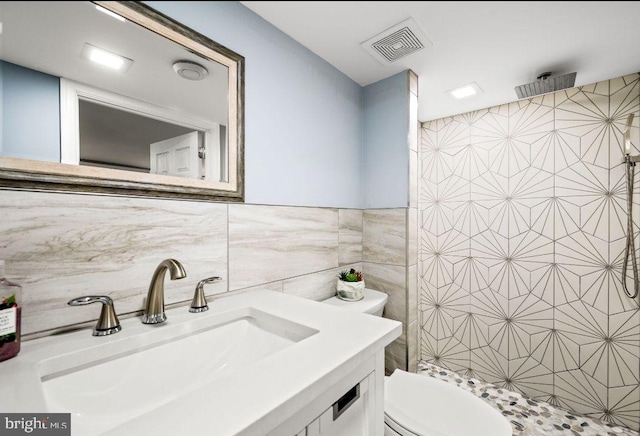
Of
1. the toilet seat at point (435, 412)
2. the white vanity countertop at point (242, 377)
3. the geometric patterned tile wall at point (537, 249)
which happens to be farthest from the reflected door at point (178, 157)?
the geometric patterned tile wall at point (537, 249)

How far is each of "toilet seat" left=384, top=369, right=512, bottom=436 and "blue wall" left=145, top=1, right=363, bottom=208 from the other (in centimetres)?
91

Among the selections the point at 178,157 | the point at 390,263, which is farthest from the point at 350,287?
the point at 178,157

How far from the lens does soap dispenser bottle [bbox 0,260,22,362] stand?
57 cm

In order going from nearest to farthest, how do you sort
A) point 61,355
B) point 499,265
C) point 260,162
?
point 61,355, point 260,162, point 499,265

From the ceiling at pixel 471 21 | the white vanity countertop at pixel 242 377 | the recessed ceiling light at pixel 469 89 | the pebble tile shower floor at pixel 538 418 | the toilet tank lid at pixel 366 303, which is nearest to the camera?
the ceiling at pixel 471 21

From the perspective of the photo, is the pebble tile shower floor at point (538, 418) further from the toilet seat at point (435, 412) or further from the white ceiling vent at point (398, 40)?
the white ceiling vent at point (398, 40)

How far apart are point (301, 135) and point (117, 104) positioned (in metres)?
0.76

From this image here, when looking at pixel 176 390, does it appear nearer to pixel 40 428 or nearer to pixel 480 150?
pixel 40 428

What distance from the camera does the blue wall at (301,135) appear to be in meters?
0.87

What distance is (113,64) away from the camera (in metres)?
0.45

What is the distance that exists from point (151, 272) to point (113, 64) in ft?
1.92

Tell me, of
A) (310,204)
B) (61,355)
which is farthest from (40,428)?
(310,204)

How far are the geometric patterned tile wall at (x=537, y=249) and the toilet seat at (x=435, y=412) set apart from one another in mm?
909

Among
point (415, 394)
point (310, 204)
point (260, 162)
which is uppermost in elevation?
point (260, 162)
